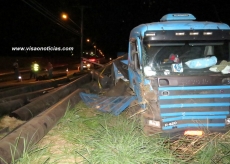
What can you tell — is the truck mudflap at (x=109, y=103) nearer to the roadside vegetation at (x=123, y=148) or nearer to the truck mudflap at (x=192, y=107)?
the roadside vegetation at (x=123, y=148)

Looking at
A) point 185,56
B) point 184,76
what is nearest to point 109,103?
point 185,56

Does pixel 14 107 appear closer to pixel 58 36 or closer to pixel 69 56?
pixel 58 36

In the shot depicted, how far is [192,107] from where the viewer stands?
17.4 ft

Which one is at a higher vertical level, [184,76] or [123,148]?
[184,76]

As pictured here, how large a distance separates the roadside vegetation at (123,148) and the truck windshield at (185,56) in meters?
1.39

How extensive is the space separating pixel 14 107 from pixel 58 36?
133ft

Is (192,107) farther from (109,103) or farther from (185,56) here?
(109,103)

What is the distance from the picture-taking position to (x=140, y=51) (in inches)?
229

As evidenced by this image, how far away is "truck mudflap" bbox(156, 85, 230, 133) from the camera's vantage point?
525cm

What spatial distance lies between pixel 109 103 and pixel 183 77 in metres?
2.70

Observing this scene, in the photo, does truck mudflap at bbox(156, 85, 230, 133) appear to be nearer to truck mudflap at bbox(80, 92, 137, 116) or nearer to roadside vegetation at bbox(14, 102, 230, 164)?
roadside vegetation at bbox(14, 102, 230, 164)

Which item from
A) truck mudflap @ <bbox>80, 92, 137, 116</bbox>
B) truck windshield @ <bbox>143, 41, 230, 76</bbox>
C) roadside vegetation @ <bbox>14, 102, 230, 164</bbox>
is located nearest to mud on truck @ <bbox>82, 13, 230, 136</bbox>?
truck windshield @ <bbox>143, 41, 230, 76</bbox>

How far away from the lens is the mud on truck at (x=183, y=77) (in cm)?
527

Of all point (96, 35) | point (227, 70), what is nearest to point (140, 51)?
point (227, 70)
